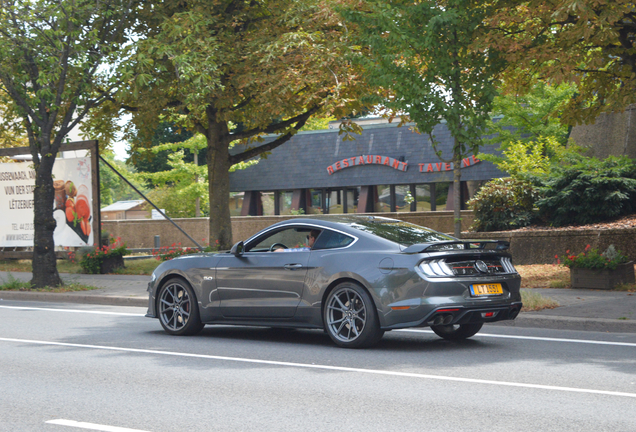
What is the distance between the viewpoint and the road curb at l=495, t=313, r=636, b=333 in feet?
31.5

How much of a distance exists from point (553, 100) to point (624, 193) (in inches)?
445

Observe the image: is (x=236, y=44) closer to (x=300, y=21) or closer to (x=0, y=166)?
(x=300, y=21)

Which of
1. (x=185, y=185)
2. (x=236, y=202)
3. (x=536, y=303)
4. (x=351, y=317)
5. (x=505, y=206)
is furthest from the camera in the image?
(x=185, y=185)

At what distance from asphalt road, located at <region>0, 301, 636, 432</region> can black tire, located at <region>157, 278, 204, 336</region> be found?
19 cm

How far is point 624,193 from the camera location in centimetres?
1752

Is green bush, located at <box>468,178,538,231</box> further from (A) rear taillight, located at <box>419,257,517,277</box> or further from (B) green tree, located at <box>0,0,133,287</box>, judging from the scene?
(A) rear taillight, located at <box>419,257,517,277</box>

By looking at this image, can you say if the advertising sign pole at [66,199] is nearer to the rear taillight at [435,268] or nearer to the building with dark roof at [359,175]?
the building with dark roof at [359,175]

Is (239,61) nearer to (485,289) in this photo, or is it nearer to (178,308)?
(178,308)

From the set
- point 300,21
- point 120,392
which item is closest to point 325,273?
point 120,392

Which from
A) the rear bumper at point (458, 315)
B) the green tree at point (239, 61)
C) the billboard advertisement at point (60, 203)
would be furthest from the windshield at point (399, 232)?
the billboard advertisement at point (60, 203)

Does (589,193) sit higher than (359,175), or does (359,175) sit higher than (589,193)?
(359,175)

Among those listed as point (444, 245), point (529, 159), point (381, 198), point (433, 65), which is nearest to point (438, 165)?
point (381, 198)

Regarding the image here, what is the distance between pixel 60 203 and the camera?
2220cm

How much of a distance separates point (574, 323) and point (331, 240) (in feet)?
12.3
